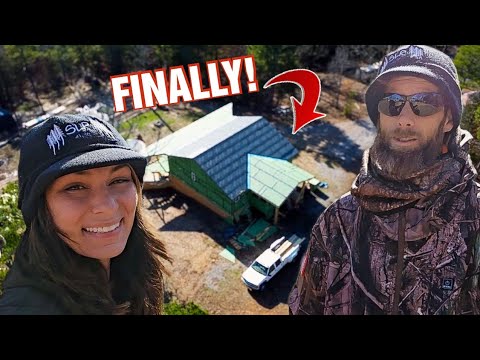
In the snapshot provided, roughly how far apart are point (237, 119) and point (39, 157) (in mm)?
17383

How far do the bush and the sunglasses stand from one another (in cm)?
1163

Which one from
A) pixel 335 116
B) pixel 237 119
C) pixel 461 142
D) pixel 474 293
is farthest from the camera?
pixel 335 116

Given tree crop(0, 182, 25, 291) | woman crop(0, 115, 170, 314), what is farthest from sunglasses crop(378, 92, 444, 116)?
tree crop(0, 182, 25, 291)

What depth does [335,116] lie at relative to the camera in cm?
2695

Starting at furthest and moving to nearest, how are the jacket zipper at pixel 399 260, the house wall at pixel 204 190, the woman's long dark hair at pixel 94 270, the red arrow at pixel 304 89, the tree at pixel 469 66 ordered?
the house wall at pixel 204 190
the tree at pixel 469 66
the red arrow at pixel 304 89
the jacket zipper at pixel 399 260
the woman's long dark hair at pixel 94 270

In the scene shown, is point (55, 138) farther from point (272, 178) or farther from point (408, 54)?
point (272, 178)

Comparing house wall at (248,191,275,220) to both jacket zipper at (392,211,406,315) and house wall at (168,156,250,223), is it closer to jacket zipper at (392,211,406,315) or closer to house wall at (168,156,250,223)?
house wall at (168,156,250,223)

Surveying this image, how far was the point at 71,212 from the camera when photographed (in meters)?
3.65

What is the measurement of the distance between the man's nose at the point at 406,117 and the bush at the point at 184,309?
11569 mm

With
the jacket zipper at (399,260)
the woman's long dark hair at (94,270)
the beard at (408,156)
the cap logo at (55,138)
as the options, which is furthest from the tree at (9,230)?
the beard at (408,156)

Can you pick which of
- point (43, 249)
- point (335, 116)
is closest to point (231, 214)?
point (335, 116)

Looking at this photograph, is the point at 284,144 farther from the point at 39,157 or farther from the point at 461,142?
the point at 39,157

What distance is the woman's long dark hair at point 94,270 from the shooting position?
12.1 feet

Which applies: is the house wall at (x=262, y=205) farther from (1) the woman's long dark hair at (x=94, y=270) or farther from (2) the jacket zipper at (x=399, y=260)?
(1) the woman's long dark hair at (x=94, y=270)
